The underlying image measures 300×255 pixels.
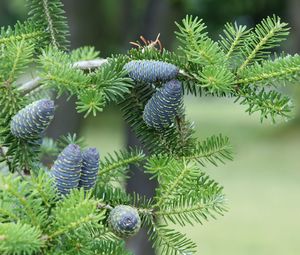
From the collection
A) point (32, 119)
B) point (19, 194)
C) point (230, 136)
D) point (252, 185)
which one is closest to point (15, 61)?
point (32, 119)

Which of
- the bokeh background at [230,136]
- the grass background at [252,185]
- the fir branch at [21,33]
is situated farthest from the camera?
the grass background at [252,185]

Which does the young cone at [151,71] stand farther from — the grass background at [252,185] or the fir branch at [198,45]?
the grass background at [252,185]

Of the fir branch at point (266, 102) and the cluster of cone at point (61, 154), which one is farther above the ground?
the fir branch at point (266, 102)

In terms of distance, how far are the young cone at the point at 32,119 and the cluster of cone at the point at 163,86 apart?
0.11m

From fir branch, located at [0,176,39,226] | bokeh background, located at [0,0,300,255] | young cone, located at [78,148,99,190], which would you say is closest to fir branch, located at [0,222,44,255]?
fir branch, located at [0,176,39,226]

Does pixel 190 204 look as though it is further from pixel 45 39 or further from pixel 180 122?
pixel 45 39

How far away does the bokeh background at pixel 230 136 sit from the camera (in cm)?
348

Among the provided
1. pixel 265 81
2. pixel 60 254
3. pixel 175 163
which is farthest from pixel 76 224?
pixel 265 81

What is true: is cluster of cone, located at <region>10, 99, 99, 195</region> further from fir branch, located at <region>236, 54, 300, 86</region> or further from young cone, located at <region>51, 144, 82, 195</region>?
fir branch, located at <region>236, 54, 300, 86</region>

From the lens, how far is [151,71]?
29.5 inches

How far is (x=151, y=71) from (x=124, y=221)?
0.54 ft

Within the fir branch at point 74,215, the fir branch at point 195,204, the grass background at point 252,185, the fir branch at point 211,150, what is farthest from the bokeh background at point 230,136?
the fir branch at point 74,215

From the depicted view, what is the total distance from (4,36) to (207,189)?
302 millimetres

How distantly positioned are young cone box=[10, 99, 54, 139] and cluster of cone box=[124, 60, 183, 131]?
107mm
